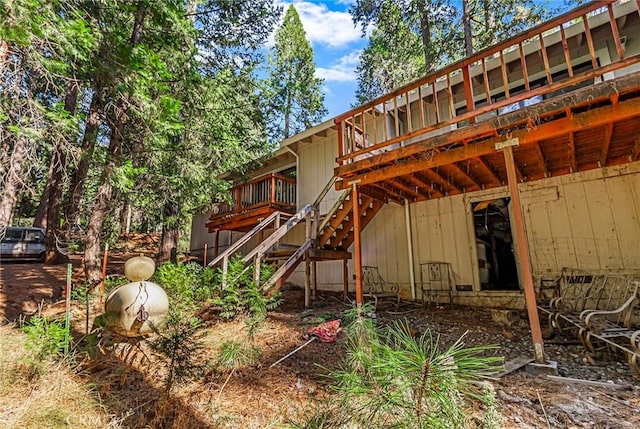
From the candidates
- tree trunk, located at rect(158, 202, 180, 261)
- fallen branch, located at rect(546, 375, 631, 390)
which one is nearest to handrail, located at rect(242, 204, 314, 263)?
tree trunk, located at rect(158, 202, 180, 261)

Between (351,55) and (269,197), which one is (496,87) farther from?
(351,55)

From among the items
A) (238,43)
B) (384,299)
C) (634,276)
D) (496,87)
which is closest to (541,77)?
(496,87)

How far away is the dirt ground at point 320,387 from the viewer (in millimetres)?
2381

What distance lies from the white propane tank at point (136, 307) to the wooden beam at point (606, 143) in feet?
18.5

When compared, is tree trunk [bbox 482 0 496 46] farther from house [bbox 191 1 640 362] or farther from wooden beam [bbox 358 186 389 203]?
wooden beam [bbox 358 186 389 203]

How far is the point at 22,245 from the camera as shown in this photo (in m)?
11.1

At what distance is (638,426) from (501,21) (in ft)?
44.3

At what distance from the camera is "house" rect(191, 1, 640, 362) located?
12.3 feet

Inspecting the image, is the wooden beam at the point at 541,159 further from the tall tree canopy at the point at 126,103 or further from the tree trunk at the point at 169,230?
the tree trunk at the point at 169,230

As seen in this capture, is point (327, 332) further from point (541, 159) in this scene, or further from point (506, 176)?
point (506, 176)

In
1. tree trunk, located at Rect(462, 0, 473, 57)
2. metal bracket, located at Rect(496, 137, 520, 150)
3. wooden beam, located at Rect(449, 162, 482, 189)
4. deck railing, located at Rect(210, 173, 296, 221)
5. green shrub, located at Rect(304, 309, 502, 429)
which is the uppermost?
tree trunk, located at Rect(462, 0, 473, 57)

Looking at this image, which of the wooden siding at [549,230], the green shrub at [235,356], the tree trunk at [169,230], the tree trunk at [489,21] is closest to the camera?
the green shrub at [235,356]

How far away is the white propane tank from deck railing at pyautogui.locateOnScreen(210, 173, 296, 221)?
5971mm

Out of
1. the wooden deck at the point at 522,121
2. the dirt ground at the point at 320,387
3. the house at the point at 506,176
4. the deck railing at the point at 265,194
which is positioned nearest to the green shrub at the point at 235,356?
the dirt ground at the point at 320,387
